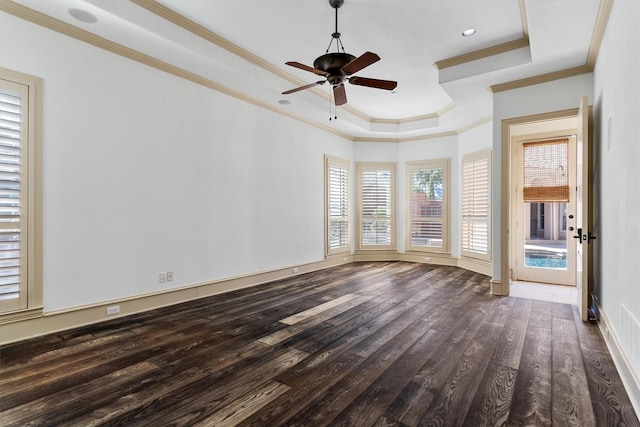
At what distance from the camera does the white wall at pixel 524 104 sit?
4.16 m

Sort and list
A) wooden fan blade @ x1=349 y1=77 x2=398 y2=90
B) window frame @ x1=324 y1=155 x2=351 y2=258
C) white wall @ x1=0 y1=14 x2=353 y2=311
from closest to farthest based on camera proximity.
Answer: white wall @ x1=0 y1=14 x2=353 y2=311, wooden fan blade @ x1=349 y1=77 x2=398 y2=90, window frame @ x1=324 y1=155 x2=351 y2=258

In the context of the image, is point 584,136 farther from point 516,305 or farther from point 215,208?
point 215,208

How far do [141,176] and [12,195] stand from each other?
1.14 metres

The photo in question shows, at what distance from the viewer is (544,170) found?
5.38m

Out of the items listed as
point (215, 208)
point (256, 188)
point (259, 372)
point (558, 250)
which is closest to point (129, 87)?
point (215, 208)

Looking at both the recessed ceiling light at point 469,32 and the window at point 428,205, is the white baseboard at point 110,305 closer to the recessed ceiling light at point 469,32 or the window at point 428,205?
the window at point 428,205

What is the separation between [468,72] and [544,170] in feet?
7.43

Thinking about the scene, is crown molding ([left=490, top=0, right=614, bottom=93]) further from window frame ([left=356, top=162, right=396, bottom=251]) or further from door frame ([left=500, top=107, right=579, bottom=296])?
window frame ([left=356, top=162, right=396, bottom=251])

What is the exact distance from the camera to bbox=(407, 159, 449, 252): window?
7.33 m

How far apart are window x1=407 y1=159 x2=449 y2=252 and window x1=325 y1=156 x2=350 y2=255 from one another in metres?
1.49

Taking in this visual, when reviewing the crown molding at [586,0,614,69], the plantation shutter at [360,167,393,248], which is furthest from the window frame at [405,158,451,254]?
the crown molding at [586,0,614,69]

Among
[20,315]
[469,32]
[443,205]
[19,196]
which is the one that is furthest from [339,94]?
[443,205]

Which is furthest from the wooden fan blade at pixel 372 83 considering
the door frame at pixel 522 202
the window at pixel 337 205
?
the window at pixel 337 205

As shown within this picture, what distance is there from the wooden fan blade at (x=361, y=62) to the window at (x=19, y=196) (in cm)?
283
